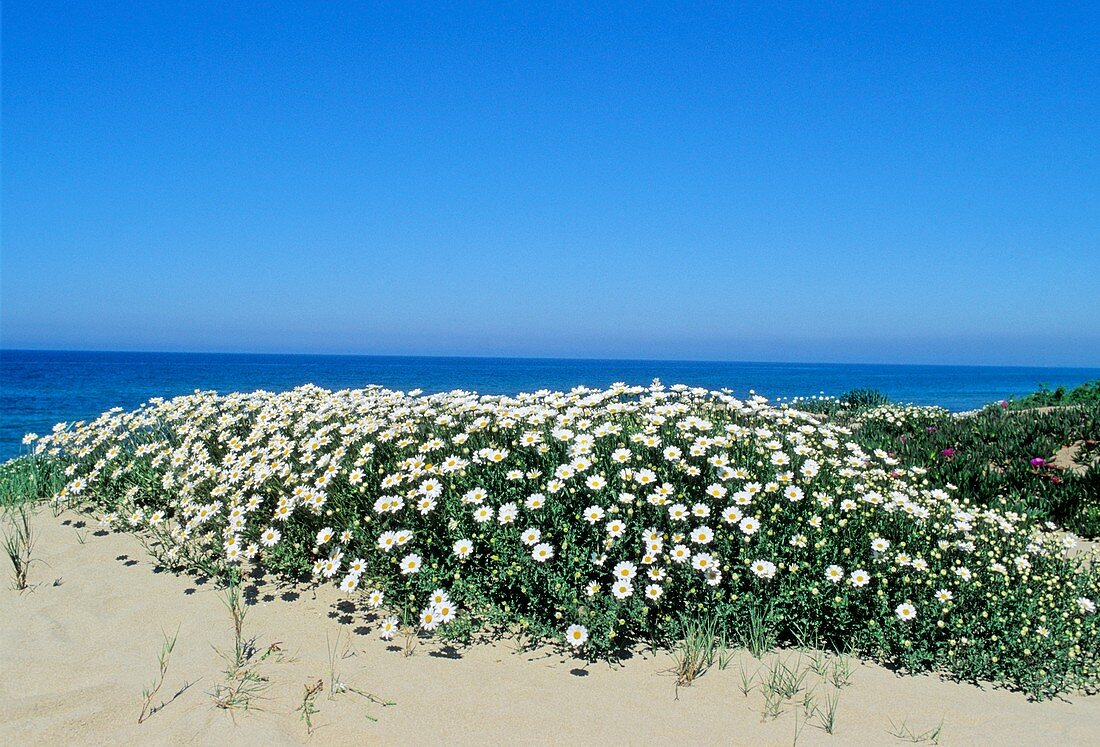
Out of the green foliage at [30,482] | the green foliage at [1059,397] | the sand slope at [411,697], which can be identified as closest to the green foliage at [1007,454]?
the sand slope at [411,697]

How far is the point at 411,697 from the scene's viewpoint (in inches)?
133

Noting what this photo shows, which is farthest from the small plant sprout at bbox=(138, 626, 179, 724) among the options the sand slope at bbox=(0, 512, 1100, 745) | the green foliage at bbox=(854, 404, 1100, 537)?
the green foliage at bbox=(854, 404, 1100, 537)

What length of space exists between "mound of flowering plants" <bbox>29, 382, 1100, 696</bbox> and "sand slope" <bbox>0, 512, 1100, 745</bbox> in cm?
25

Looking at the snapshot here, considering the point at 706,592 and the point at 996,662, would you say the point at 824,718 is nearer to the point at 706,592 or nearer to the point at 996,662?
the point at 706,592

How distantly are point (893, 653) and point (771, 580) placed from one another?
81cm

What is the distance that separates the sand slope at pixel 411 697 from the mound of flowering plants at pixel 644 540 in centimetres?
25

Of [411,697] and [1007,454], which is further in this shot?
[1007,454]

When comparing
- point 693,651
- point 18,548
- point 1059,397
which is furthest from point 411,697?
point 1059,397

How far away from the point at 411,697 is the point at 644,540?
155 centimetres

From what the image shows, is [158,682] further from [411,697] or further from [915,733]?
[915,733]

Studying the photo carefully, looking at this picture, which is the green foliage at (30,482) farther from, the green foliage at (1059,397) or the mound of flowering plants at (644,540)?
the green foliage at (1059,397)

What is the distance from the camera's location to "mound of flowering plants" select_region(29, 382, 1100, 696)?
3938mm

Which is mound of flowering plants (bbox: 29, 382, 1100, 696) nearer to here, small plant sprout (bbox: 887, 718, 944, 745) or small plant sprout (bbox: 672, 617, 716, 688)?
small plant sprout (bbox: 672, 617, 716, 688)

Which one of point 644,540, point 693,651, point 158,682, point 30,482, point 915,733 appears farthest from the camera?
point 30,482
